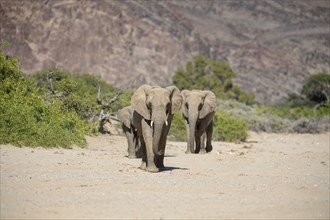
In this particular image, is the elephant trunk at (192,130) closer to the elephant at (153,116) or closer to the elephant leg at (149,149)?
the elephant at (153,116)

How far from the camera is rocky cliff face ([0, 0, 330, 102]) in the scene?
7088cm

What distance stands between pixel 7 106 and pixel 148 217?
1031cm

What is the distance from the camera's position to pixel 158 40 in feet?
268

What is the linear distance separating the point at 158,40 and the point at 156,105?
68302 millimetres

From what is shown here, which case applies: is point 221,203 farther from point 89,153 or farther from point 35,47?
point 35,47

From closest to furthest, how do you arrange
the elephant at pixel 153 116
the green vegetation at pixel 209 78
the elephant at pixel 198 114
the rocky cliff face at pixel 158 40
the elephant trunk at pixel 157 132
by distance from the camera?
the elephant trunk at pixel 157 132, the elephant at pixel 153 116, the elephant at pixel 198 114, the green vegetation at pixel 209 78, the rocky cliff face at pixel 158 40

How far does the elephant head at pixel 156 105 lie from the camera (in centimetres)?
1379

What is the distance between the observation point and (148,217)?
9008mm

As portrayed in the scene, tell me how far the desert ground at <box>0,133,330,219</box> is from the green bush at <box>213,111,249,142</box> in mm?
13455

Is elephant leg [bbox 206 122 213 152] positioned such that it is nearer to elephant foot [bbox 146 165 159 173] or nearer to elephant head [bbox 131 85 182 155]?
elephant head [bbox 131 85 182 155]

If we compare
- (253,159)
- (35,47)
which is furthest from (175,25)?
(253,159)

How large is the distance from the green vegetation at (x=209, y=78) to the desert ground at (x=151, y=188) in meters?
44.2

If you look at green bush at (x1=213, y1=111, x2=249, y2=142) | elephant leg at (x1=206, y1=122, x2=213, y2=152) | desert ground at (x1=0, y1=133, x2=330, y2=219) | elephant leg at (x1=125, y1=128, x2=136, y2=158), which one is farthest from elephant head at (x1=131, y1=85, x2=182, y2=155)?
green bush at (x1=213, y1=111, x2=249, y2=142)

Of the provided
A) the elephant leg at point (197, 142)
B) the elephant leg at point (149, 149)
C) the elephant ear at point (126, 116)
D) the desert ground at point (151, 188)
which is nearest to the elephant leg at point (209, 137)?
the elephant leg at point (197, 142)
